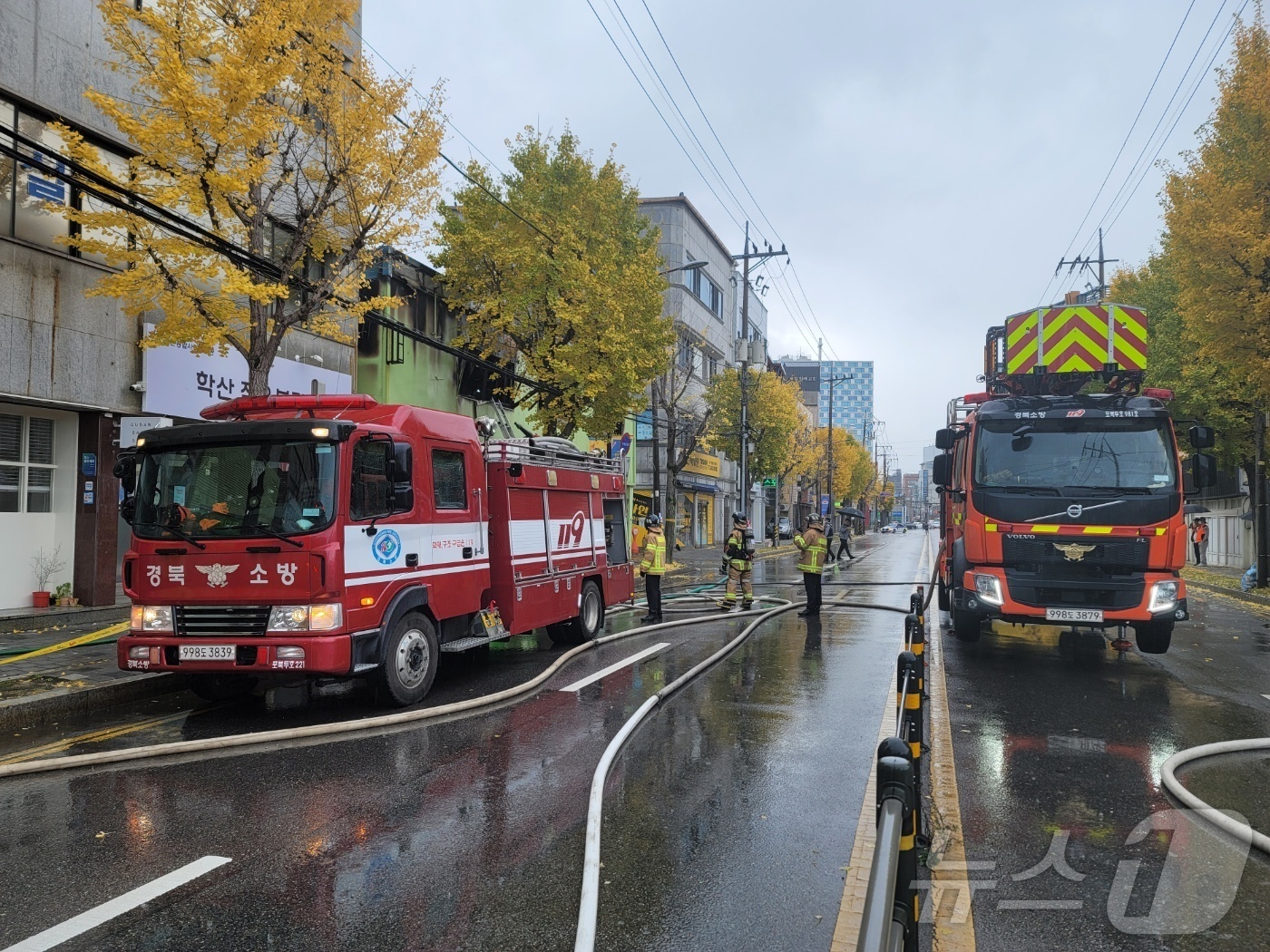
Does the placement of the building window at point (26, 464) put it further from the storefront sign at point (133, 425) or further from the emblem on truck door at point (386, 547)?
the emblem on truck door at point (386, 547)

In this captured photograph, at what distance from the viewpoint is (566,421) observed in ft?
65.6

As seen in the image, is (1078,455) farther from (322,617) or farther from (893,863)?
(893,863)

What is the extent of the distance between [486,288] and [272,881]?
1725cm

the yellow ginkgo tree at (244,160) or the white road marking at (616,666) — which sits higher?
the yellow ginkgo tree at (244,160)

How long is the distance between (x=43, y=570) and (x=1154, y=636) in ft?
48.4

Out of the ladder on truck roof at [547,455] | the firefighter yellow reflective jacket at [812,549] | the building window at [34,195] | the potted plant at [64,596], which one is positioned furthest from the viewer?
the firefighter yellow reflective jacket at [812,549]

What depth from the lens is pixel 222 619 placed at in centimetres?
695

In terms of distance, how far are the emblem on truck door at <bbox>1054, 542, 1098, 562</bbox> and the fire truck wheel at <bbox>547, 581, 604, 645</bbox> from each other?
585cm

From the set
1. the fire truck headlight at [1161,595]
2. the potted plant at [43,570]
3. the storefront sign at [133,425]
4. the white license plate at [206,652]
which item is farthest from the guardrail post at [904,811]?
the potted plant at [43,570]

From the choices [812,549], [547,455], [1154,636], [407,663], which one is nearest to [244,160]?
[547,455]

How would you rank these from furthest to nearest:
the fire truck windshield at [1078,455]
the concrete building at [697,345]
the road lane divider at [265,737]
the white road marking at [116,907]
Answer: the concrete building at [697,345] → the fire truck windshield at [1078,455] → the road lane divider at [265,737] → the white road marking at [116,907]

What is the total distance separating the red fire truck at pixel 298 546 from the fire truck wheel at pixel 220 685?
0.03m

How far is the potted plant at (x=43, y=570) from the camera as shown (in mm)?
12320

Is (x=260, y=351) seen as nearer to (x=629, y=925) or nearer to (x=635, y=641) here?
(x=635, y=641)
